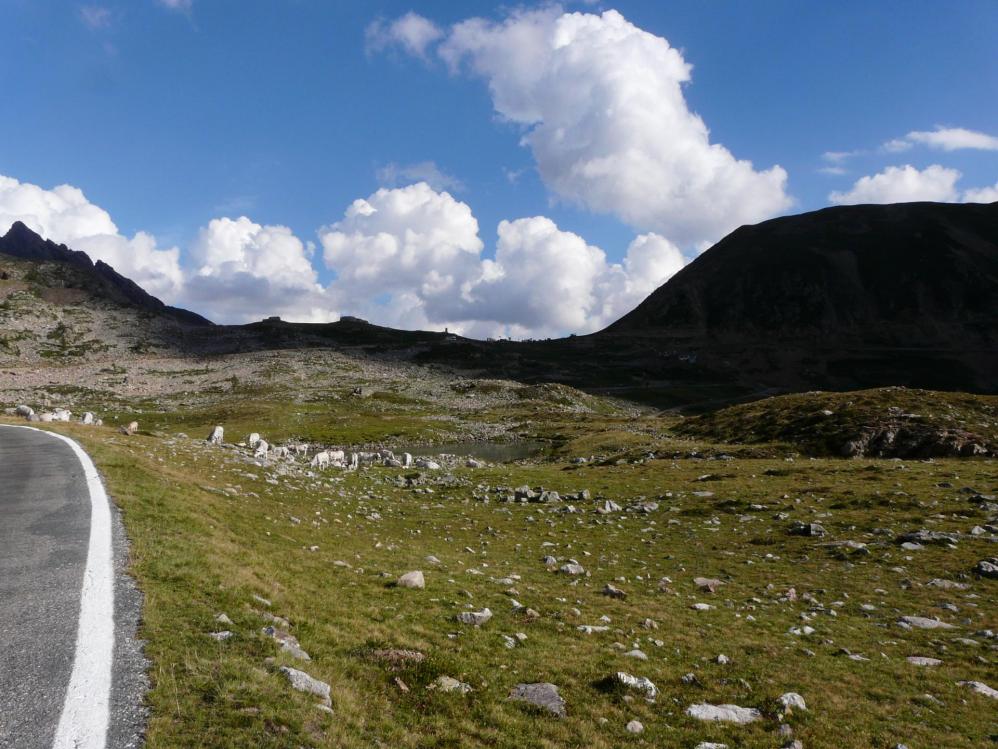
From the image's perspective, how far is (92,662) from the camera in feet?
25.1

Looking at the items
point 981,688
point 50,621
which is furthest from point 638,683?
point 50,621

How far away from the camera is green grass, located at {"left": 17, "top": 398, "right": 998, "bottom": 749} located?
807 cm

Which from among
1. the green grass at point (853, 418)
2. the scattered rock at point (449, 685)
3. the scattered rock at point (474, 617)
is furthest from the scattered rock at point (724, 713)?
the green grass at point (853, 418)

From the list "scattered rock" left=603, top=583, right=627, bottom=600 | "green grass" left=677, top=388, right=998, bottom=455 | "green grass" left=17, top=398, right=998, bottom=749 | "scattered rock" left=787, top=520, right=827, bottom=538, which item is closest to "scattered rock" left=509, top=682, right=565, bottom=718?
"green grass" left=17, top=398, right=998, bottom=749

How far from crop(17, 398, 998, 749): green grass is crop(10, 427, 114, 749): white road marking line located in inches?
21.3

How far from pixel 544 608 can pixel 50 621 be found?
10.3m

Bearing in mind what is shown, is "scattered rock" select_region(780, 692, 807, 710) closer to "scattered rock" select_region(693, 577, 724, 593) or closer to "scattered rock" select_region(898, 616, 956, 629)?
"scattered rock" select_region(898, 616, 956, 629)

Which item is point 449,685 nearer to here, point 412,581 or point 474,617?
point 474,617

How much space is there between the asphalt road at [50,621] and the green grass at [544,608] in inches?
14.0

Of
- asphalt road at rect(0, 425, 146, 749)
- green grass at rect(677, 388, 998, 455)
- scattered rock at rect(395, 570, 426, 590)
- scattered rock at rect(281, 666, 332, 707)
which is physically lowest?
scattered rock at rect(395, 570, 426, 590)

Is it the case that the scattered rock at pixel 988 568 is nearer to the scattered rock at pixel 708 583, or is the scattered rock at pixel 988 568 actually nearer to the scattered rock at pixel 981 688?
the scattered rock at pixel 708 583

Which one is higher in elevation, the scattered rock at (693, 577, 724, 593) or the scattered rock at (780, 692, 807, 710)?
the scattered rock at (780, 692, 807, 710)

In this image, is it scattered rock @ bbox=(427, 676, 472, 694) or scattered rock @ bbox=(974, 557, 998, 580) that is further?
scattered rock @ bbox=(974, 557, 998, 580)

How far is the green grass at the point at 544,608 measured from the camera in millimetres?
8070
